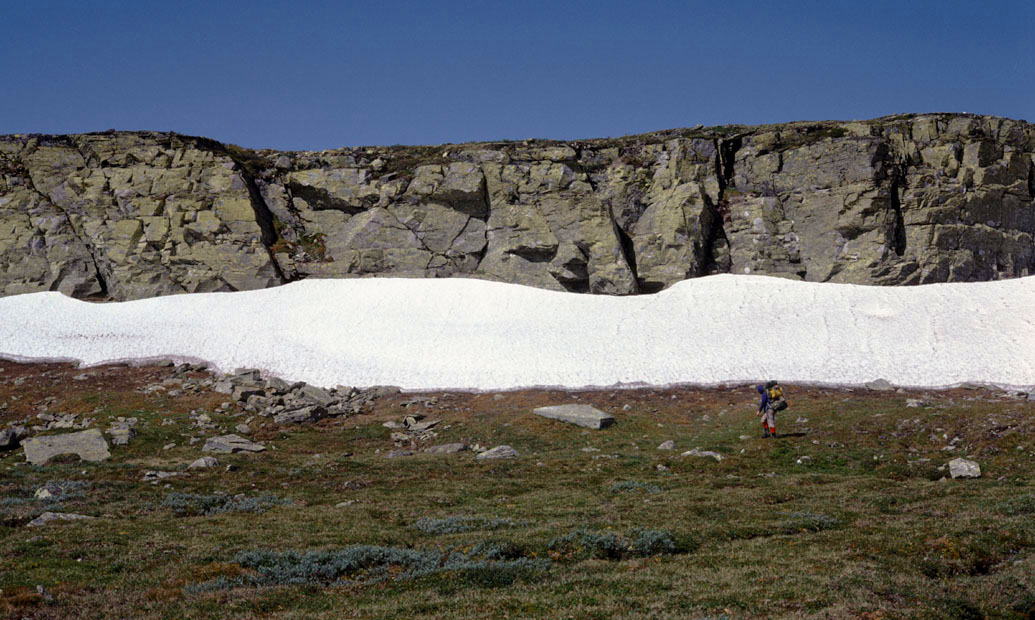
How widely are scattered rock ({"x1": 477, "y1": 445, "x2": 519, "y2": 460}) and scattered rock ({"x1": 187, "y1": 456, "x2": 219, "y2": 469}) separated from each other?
31.1 ft

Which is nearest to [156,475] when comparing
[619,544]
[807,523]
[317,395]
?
[317,395]

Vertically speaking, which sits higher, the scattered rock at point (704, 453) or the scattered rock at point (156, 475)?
the scattered rock at point (156, 475)

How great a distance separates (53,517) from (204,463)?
6.91 meters

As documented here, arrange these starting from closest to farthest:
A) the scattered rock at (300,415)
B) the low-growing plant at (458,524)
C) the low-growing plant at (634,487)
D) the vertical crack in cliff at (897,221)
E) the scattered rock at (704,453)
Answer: the low-growing plant at (458,524) → the low-growing plant at (634,487) → the scattered rock at (704,453) → the scattered rock at (300,415) → the vertical crack in cliff at (897,221)

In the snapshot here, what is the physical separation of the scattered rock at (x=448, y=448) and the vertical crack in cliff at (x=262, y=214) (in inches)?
1157

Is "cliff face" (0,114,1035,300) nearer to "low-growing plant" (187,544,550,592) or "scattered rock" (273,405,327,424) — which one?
"scattered rock" (273,405,327,424)

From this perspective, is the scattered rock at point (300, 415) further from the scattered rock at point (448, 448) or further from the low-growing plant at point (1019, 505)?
the low-growing plant at point (1019, 505)

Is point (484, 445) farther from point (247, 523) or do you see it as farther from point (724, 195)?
point (724, 195)

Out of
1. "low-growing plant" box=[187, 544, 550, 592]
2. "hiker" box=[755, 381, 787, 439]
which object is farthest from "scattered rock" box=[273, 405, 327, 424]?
"hiker" box=[755, 381, 787, 439]

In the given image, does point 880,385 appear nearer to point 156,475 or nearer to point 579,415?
point 579,415

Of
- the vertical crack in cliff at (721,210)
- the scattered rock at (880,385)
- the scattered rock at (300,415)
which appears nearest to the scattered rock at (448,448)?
the scattered rock at (300,415)

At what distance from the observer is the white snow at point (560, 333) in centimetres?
3456

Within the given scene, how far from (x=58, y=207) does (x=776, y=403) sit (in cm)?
5654

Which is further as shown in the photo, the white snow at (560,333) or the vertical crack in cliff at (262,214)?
the vertical crack in cliff at (262,214)
